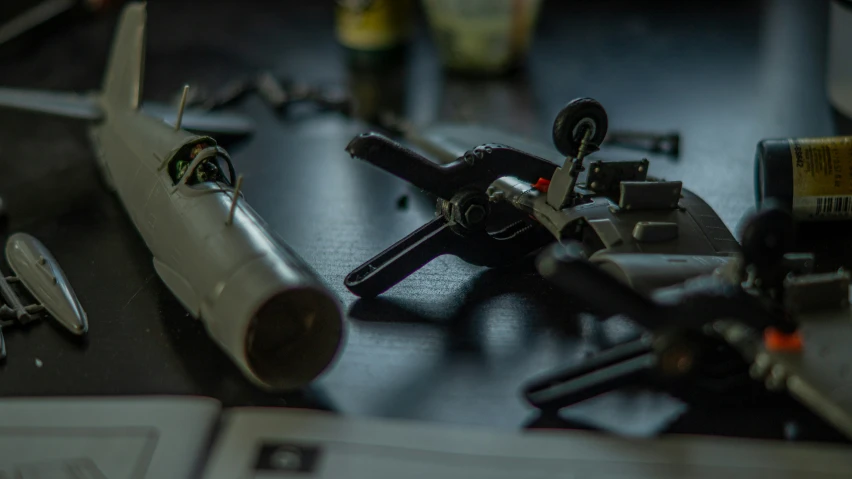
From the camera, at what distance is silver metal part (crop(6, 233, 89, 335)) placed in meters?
0.69

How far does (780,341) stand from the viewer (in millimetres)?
516

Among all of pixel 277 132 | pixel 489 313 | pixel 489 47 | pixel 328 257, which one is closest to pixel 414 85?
pixel 489 47

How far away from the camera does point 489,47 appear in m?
1.21

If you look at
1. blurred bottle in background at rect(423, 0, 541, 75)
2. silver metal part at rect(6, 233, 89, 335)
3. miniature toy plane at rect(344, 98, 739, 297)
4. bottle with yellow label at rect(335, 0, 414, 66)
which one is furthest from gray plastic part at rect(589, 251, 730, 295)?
bottle with yellow label at rect(335, 0, 414, 66)

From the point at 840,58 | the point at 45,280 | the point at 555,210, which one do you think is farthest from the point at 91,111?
the point at 840,58

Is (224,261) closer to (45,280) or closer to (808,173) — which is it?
(45,280)

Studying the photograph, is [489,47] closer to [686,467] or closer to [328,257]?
[328,257]

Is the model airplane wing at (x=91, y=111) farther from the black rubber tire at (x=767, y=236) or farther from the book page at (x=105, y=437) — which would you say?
the black rubber tire at (x=767, y=236)

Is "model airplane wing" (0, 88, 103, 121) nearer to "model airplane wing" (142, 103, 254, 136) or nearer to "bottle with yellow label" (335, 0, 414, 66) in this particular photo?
"model airplane wing" (142, 103, 254, 136)

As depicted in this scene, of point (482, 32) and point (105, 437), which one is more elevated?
point (482, 32)

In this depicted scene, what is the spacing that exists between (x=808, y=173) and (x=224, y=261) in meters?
0.48

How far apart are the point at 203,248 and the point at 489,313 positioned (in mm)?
219

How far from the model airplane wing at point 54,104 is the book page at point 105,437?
423 mm

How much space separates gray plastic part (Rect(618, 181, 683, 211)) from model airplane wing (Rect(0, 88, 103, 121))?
0.57 m
